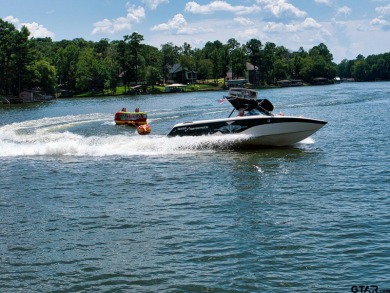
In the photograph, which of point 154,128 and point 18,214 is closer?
point 18,214

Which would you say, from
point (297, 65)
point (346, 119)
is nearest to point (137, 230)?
point (346, 119)

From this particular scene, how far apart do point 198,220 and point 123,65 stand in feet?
468

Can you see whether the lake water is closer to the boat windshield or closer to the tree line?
the boat windshield

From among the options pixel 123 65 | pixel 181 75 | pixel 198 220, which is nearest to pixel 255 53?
pixel 181 75

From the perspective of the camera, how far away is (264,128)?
26.9 meters

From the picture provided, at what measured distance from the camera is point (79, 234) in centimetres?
Result: 1403

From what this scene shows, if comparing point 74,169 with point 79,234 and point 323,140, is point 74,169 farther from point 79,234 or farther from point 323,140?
point 323,140

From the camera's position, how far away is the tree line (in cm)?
12362

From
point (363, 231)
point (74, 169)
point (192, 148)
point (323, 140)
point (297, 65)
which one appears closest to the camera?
point (363, 231)

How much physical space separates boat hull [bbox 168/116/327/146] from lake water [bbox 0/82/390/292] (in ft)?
1.86

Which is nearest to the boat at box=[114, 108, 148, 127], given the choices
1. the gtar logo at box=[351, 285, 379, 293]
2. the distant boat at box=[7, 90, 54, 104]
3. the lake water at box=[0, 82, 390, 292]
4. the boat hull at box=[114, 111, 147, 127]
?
the boat hull at box=[114, 111, 147, 127]

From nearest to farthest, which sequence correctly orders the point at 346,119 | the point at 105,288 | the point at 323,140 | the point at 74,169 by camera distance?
the point at 105,288, the point at 74,169, the point at 323,140, the point at 346,119

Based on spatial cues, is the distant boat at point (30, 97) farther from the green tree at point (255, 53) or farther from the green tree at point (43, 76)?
the green tree at point (255, 53)

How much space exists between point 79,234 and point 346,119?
35.5m
